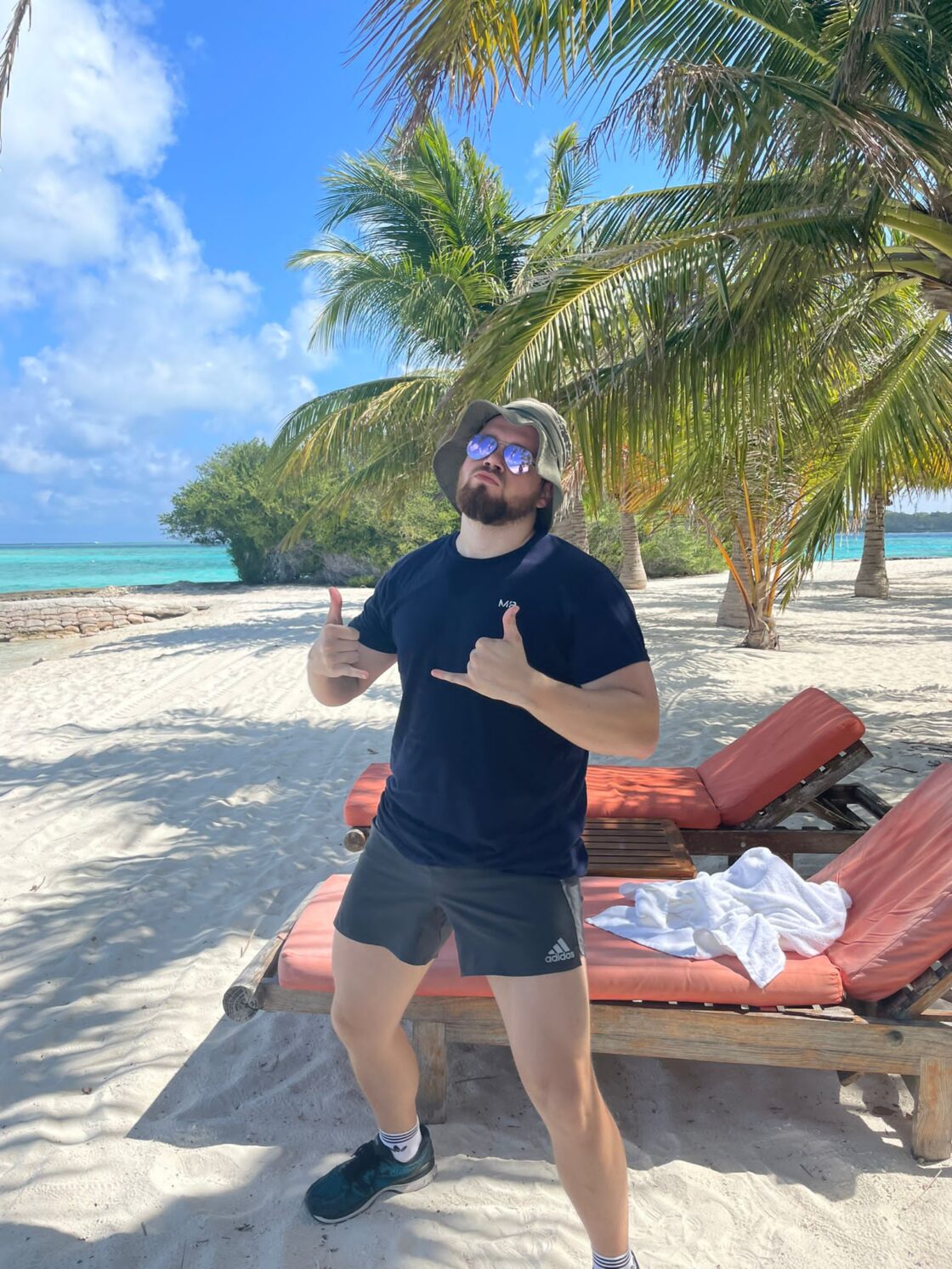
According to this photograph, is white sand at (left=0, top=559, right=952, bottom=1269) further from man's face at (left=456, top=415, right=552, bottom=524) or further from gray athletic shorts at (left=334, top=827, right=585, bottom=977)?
man's face at (left=456, top=415, right=552, bottom=524)

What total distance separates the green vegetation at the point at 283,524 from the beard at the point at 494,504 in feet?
84.3

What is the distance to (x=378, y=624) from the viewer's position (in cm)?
216

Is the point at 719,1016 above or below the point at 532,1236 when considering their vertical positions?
above

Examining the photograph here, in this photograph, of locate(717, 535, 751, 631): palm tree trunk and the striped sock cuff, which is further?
locate(717, 535, 751, 631): palm tree trunk

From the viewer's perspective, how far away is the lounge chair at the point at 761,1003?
2426 mm

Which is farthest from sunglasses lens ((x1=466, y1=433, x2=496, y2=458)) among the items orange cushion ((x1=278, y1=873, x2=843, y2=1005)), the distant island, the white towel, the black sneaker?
the distant island

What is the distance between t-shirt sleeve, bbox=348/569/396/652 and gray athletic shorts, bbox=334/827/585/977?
0.48 meters

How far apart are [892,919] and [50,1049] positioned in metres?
2.85

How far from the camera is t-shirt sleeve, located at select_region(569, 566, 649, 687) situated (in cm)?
176

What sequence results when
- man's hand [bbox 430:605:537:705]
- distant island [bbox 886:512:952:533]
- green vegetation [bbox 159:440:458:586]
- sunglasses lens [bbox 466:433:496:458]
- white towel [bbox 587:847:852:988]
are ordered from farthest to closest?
distant island [bbox 886:512:952:533]
green vegetation [bbox 159:440:458:586]
white towel [bbox 587:847:852:988]
sunglasses lens [bbox 466:433:496:458]
man's hand [bbox 430:605:537:705]

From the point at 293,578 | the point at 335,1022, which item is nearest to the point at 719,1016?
the point at 335,1022

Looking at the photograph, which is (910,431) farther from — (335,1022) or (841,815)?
(335,1022)

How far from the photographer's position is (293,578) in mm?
32844

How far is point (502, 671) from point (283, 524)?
103 feet
